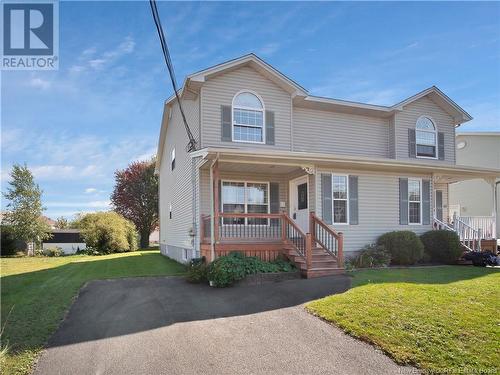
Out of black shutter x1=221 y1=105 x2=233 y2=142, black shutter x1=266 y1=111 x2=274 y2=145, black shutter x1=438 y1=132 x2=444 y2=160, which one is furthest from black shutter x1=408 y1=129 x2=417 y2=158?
black shutter x1=221 y1=105 x2=233 y2=142

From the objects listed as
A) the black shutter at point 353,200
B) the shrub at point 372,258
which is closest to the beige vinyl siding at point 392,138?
the black shutter at point 353,200

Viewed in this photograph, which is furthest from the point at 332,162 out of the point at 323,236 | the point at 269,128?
the point at 269,128

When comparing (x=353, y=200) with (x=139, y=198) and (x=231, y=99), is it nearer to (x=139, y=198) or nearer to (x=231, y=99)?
(x=231, y=99)

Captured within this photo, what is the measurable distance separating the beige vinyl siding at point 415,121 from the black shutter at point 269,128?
6072mm

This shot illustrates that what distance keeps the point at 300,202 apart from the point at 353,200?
1.97m

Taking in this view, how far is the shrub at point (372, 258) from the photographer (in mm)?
12656

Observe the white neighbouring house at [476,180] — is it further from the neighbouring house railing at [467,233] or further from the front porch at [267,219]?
the front porch at [267,219]

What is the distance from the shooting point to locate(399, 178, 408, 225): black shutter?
14513 millimetres

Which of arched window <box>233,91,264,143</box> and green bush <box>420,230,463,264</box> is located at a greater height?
arched window <box>233,91,264,143</box>

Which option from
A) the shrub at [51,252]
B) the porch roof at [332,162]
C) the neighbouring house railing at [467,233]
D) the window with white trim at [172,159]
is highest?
the window with white trim at [172,159]

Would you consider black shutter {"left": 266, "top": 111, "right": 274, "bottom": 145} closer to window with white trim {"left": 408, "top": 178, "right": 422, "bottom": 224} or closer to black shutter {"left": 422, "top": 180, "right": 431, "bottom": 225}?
window with white trim {"left": 408, "top": 178, "right": 422, "bottom": 224}

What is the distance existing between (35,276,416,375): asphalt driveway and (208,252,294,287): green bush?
64 cm

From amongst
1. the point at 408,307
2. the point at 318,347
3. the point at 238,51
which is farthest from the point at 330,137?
the point at 318,347

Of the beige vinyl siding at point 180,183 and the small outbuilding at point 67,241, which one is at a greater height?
the beige vinyl siding at point 180,183
